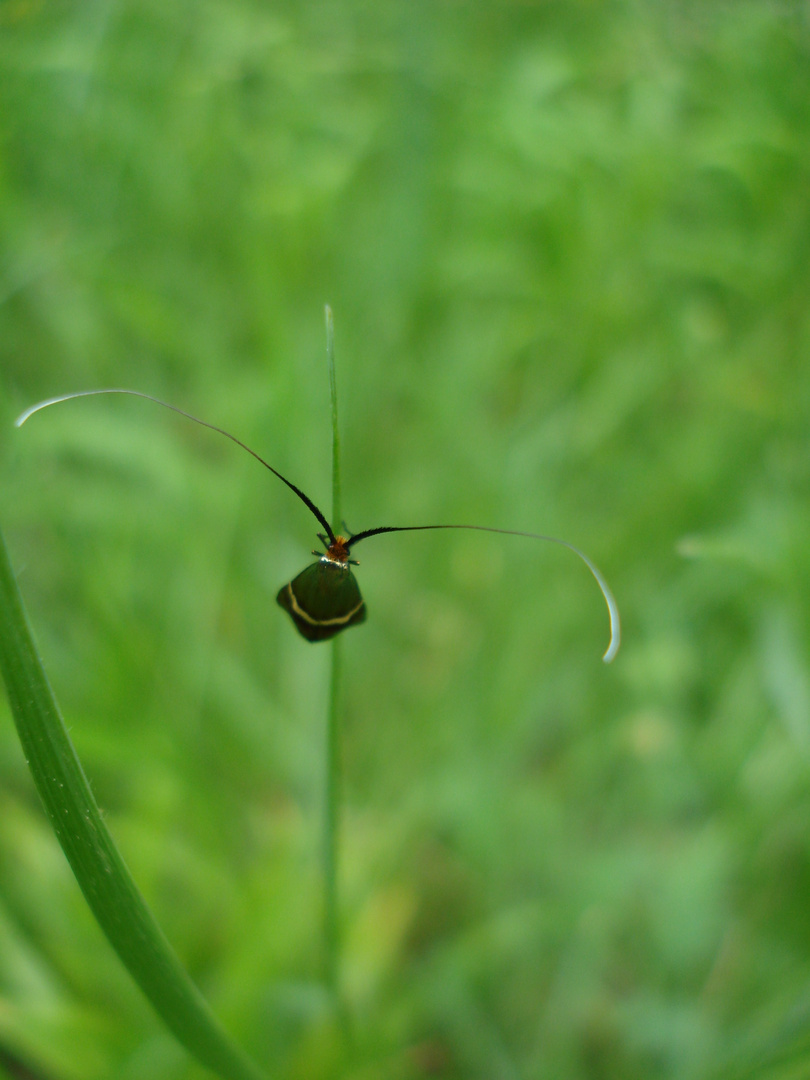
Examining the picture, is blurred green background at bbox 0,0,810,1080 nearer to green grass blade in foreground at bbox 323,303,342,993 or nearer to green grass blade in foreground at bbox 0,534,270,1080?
green grass blade in foreground at bbox 323,303,342,993

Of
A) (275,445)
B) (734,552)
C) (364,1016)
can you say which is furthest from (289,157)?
(364,1016)

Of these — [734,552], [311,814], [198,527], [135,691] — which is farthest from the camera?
[198,527]

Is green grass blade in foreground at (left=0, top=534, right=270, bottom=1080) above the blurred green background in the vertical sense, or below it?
below

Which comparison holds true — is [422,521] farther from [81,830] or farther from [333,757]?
[81,830]

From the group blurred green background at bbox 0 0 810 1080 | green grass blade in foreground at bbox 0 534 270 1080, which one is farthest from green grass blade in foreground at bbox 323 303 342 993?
blurred green background at bbox 0 0 810 1080

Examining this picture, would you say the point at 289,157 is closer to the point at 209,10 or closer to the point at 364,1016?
the point at 209,10

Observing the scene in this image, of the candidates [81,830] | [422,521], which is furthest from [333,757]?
[422,521]
